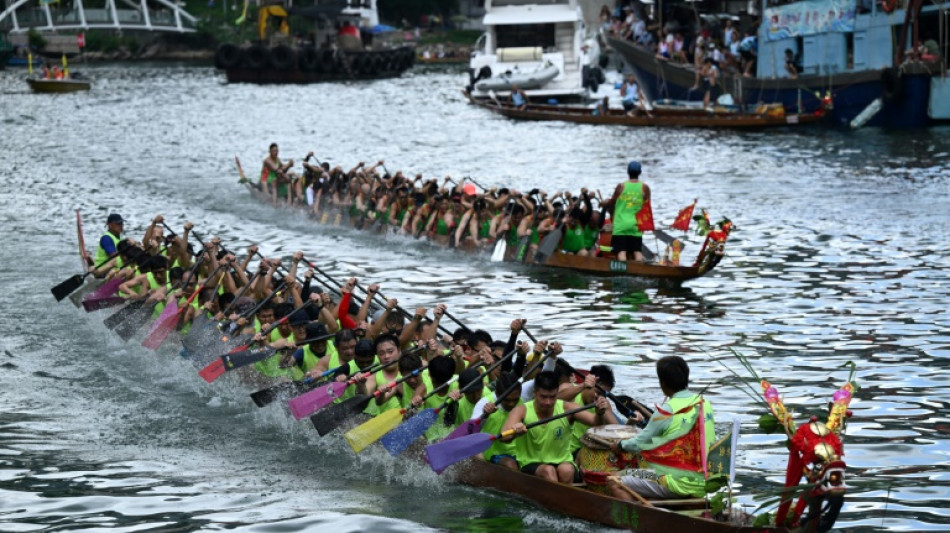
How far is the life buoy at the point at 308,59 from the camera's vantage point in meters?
71.9

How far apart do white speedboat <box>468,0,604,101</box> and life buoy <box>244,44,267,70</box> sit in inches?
814

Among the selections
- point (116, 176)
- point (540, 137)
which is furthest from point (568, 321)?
point (540, 137)

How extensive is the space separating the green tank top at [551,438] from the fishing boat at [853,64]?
27921 millimetres

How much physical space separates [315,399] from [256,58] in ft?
198

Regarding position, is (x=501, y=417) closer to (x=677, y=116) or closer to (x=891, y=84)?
(x=891, y=84)

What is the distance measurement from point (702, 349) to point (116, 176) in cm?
2472

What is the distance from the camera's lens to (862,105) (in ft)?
129

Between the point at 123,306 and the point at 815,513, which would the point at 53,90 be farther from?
the point at 815,513

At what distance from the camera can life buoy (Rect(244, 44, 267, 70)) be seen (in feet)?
235

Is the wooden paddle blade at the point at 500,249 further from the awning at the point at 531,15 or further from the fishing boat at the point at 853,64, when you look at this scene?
the awning at the point at 531,15

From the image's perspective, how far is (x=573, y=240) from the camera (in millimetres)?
22375

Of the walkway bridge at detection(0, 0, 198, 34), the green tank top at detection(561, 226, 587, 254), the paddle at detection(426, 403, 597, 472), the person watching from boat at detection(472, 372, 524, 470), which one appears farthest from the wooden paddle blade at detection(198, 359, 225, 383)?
the walkway bridge at detection(0, 0, 198, 34)

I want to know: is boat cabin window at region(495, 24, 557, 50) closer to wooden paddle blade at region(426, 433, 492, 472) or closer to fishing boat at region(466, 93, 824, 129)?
fishing boat at region(466, 93, 824, 129)

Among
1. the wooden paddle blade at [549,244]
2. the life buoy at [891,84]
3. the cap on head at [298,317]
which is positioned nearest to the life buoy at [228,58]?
the life buoy at [891,84]
